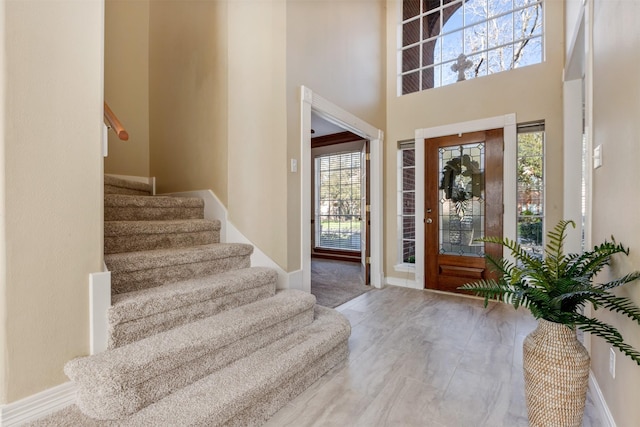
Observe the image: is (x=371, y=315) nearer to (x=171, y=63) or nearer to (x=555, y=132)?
(x=555, y=132)

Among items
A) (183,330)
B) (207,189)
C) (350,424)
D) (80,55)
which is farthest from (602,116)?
(207,189)

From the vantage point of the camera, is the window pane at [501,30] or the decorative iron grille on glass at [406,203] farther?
the decorative iron grille on glass at [406,203]

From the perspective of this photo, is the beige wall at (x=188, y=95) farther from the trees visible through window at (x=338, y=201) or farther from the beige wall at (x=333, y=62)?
the trees visible through window at (x=338, y=201)

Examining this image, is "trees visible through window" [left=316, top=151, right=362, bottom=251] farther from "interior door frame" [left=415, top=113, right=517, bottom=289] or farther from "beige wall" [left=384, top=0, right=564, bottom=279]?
"interior door frame" [left=415, top=113, right=517, bottom=289]

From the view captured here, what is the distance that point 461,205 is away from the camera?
3750 mm

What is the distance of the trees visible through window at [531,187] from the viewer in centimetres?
339

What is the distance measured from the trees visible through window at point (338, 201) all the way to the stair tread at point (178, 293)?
4.09 meters

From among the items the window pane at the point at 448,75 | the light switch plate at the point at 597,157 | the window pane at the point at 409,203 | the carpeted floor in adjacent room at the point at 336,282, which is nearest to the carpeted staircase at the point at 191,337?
the carpeted floor in adjacent room at the point at 336,282

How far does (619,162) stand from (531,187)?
232 centimetres

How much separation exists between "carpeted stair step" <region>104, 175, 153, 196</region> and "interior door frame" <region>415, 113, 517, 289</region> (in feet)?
11.3

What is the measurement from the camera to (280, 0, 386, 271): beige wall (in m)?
2.67

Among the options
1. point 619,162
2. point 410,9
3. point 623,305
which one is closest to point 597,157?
point 619,162

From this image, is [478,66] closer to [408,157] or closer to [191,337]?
[408,157]

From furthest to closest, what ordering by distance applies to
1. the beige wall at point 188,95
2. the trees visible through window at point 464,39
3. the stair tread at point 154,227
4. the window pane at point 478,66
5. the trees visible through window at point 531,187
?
the window pane at point 478,66 → the trees visible through window at point 464,39 → the trees visible through window at point 531,187 → the beige wall at point 188,95 → the stair tread at point 154,227
